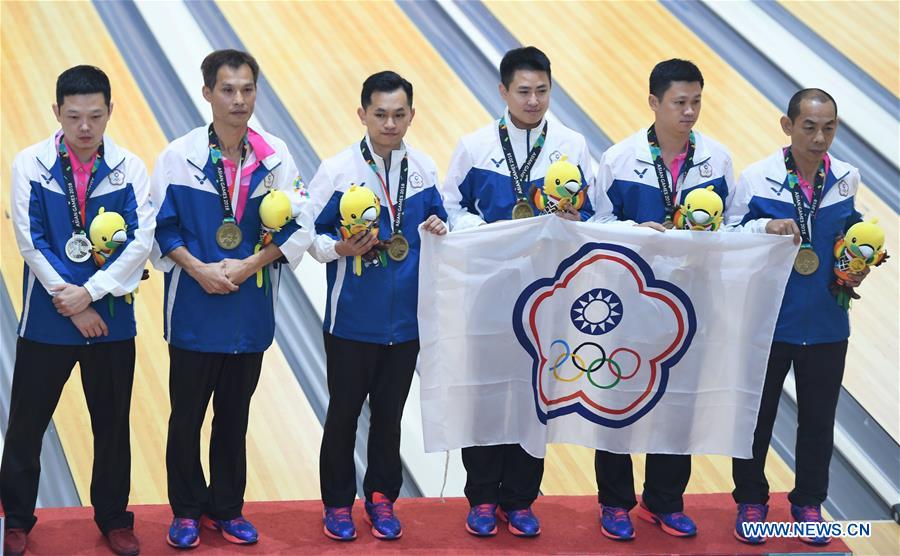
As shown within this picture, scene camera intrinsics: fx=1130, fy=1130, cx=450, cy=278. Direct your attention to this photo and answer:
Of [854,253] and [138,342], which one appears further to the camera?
[138,342]

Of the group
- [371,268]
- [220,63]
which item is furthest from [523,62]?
[220,63]

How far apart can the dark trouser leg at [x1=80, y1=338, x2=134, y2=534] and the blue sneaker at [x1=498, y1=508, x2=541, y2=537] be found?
1.28 metres

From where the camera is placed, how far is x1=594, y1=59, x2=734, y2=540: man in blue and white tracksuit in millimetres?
3719

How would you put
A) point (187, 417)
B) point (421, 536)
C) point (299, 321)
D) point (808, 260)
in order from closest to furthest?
point (187, 417) → point (808, 260) → point (421, 536) → point (299, 321)

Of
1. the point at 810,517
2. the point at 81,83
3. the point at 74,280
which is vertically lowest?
the point at 810,517

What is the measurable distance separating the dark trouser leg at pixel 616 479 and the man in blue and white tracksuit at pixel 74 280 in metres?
1.59

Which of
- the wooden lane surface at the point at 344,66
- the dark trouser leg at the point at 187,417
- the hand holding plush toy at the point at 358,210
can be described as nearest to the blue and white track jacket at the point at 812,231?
the hand holding plush toy at the point at 358,210

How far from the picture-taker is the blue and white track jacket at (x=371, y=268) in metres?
3.64

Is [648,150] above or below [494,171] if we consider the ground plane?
below

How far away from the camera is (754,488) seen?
386 centimetres

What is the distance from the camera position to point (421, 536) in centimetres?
382

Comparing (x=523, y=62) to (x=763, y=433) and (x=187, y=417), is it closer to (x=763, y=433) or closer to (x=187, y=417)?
(x=763, y=433)

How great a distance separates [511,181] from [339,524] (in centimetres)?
127

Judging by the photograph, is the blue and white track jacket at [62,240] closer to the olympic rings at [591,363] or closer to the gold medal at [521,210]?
the gold medal at [521,210]
